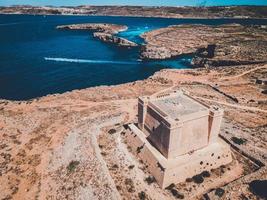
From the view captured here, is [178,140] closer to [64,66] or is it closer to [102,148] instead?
[102,148]

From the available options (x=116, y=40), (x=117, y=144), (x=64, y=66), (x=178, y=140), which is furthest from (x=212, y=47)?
(x=178, y=140)

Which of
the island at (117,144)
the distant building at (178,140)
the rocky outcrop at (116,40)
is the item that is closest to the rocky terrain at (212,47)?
the rocky outcrop at (116,40)

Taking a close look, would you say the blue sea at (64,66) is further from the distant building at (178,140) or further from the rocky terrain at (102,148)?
the distant building at (178,140)

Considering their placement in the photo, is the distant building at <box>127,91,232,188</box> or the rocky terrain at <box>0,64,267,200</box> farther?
the distant building at <box>127,91,232,188</box>

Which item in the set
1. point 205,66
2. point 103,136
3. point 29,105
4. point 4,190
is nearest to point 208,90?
point 205,66

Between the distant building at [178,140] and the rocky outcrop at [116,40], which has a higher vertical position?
the distant building at [178,140]

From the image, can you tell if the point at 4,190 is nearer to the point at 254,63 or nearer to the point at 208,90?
the point at 208,90

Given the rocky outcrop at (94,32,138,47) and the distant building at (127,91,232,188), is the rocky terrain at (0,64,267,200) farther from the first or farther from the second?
the rocky outcrop at (94,32,138,47)

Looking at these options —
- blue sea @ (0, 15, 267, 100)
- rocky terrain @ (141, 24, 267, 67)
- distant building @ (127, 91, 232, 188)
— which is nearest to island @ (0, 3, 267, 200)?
distant building @ (127, 91, 232, 188)
